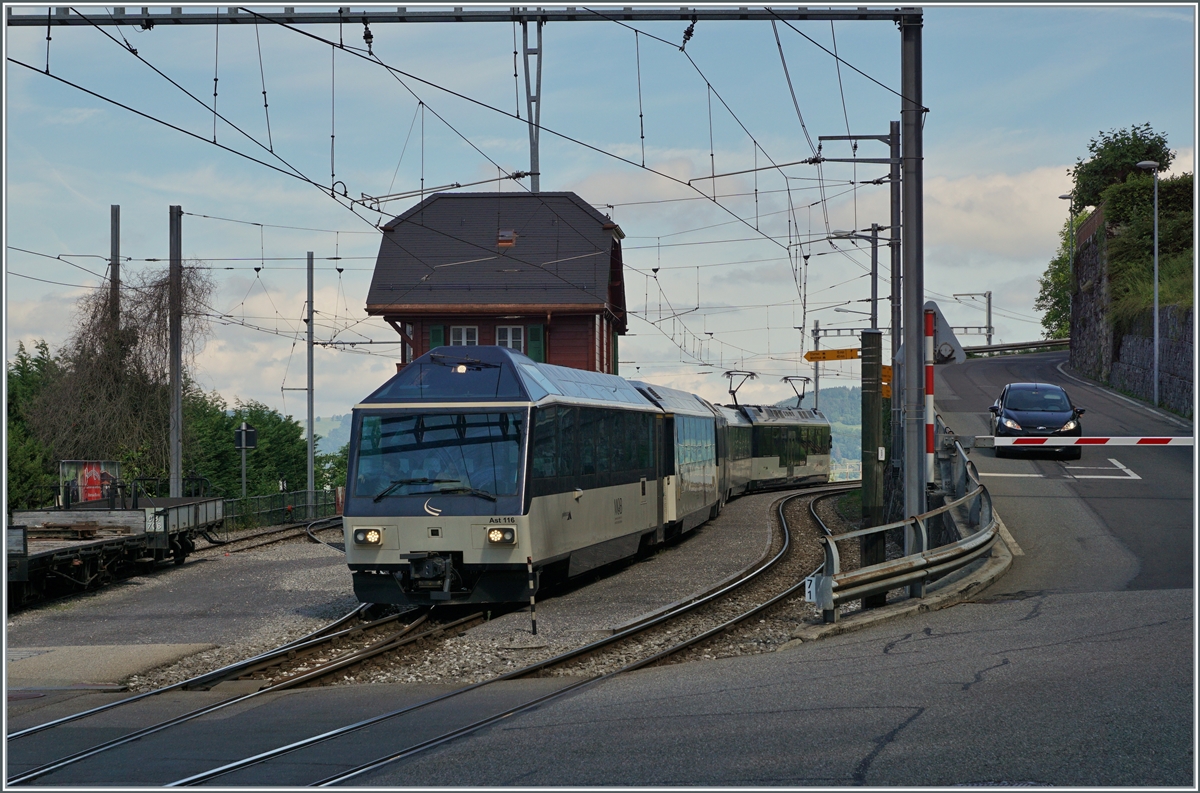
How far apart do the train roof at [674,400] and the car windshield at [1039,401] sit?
7.23 m

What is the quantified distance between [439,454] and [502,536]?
4.51 feet

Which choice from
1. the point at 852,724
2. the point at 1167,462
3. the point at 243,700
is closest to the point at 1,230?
the point at 243,700

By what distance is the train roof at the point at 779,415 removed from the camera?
43.8m

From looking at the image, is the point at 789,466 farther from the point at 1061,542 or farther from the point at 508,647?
the point at 508,647

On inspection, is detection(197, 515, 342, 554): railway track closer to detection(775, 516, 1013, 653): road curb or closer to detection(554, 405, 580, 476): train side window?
detection(554, 405, 580, 476): train side window

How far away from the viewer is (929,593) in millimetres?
13852

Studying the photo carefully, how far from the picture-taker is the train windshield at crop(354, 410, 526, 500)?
14820 millimetres

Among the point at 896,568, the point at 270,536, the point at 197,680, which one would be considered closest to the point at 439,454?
the point at 197,680

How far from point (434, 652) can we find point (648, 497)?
898 cm

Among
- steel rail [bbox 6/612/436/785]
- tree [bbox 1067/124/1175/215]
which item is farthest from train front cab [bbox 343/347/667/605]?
tree [bbox 1067/124/1175/215]

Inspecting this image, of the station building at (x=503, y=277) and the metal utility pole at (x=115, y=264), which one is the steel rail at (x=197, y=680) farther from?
the station building at (x=503, y=277)

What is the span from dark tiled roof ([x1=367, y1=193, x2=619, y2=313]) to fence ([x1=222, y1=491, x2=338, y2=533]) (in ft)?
24.2

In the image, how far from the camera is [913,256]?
15586mm

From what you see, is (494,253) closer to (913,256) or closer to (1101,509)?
(1101,509)
